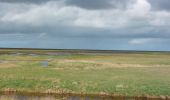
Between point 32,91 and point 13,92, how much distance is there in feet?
7.06

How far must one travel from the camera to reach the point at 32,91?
3994cm

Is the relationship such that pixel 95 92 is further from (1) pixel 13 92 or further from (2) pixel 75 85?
(1) pixel 13 92

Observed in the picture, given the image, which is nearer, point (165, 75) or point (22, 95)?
point (22, 95)

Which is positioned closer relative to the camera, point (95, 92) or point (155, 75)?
point (95, 92)

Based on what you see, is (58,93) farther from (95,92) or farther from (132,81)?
(132,81)

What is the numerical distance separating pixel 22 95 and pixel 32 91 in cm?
149

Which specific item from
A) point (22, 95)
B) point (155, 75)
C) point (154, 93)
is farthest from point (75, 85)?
point (155, 75)

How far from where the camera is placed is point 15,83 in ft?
138

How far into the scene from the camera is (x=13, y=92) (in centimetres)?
4000

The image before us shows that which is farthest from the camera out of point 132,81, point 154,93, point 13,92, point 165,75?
point 165,75

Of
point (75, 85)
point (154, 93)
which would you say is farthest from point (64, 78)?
point (154, 93)

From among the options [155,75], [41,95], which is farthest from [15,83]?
[155,75]

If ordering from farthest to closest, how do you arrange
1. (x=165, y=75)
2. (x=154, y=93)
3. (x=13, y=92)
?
(x=165, y=75), (x=13, y=92), (x=154, y=93)

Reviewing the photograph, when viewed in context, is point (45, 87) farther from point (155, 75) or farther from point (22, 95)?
point (155, 75)
